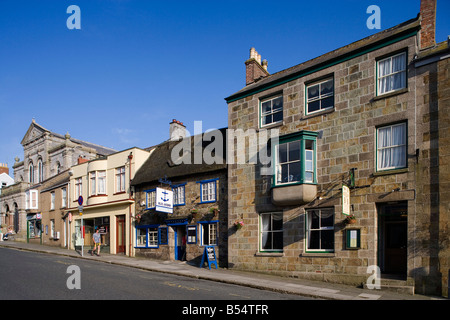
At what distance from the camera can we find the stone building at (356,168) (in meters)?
13.3

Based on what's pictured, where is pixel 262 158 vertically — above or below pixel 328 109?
below

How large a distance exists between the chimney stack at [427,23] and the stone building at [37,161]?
3853 centimetres

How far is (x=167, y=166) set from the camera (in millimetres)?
24359

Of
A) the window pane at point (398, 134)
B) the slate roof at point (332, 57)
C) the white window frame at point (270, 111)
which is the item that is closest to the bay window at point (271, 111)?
the white window frame at point (270, 111)

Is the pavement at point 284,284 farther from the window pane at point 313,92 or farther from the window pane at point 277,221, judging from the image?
the window pane at point 313,92

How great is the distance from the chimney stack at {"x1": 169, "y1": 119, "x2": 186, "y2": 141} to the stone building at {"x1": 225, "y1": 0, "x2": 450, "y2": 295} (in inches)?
418

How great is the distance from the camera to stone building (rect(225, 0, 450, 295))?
1330 centimetres

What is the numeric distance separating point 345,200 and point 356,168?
1554 mm

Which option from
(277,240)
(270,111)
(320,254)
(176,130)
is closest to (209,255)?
(277,240)
